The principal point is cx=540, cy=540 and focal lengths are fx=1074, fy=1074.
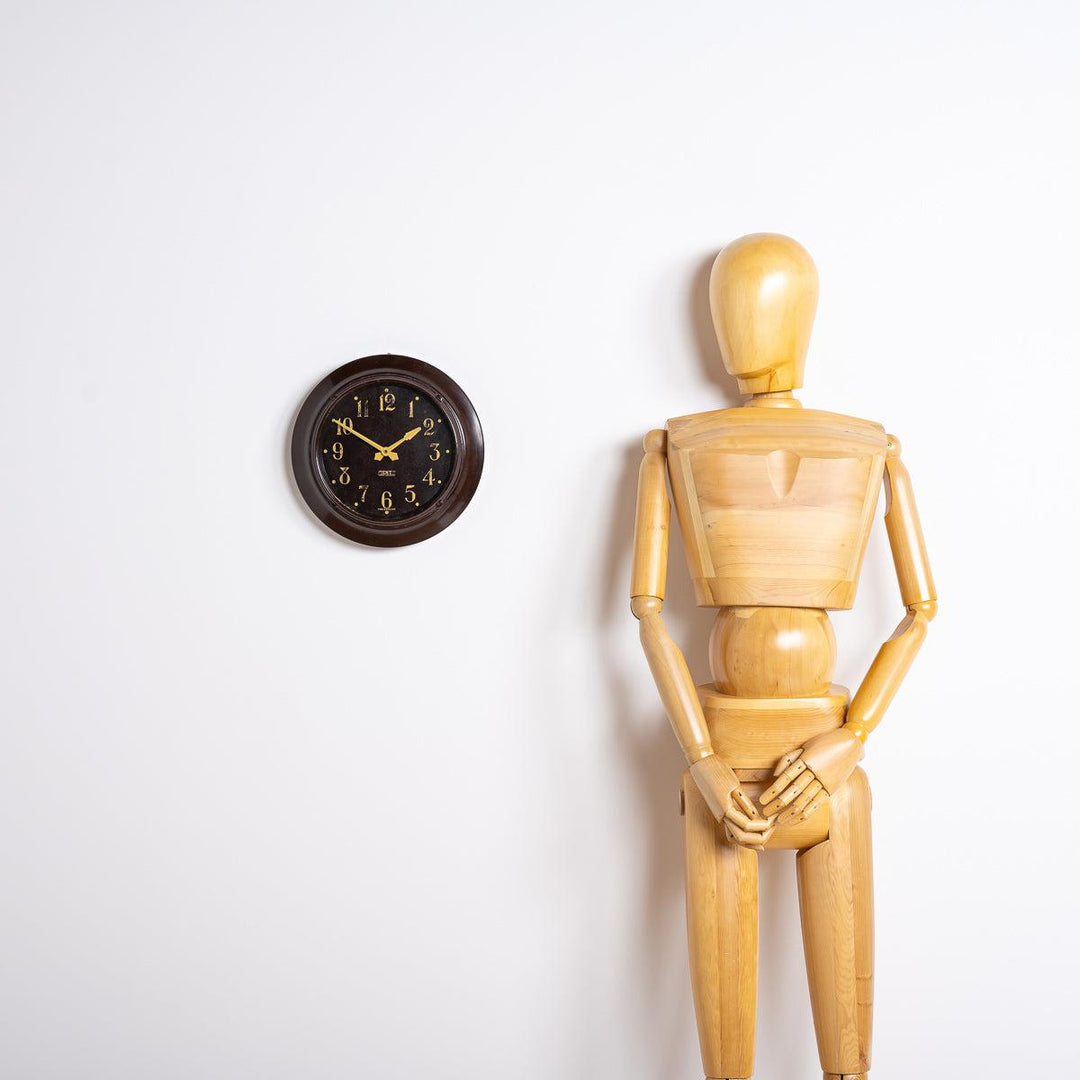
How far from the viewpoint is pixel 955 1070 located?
→ 2191mm

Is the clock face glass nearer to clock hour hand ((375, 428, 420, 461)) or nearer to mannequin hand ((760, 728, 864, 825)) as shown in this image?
clock hour hand ((375, 428, 420, 461))

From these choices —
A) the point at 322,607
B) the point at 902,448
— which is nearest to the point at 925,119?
the point at 902,448

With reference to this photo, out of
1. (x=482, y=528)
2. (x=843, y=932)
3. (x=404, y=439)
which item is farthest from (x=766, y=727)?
(x=404, y=439)

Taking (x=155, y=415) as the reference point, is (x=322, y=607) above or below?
below

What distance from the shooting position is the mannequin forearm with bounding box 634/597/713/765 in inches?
73.5

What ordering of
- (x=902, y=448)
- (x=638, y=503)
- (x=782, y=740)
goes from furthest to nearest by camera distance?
(x=902, y=448), (x=638, y=503), (x=782, y=740)

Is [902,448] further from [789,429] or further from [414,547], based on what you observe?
[414,547]

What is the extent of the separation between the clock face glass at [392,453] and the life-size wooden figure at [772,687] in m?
0.49

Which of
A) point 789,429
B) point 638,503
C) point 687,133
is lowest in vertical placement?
point 638,503

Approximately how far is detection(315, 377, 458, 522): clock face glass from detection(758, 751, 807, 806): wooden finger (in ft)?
2.88

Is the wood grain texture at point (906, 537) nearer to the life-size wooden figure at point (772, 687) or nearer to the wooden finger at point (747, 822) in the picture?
the life-size wooden figure at point (772, 687)

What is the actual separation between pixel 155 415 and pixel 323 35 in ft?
2.88

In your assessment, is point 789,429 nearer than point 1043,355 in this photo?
Yes

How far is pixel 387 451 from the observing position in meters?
2.20
